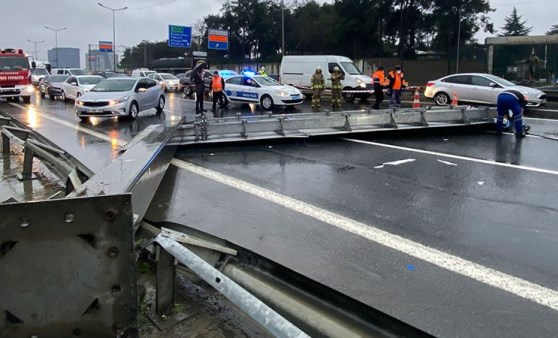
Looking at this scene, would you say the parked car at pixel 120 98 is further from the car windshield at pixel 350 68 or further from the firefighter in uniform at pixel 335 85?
the car windshield at pixel 350 68

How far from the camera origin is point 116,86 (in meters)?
17.2

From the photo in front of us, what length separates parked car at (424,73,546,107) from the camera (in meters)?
17.7

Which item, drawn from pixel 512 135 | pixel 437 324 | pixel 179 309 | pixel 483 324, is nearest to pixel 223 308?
pixel 179 309

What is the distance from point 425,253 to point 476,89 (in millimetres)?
15526

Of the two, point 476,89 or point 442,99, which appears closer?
point 476,89

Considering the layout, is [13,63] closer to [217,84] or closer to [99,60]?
[217,84]

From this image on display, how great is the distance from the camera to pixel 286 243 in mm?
4855

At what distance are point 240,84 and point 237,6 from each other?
5753 centimetres

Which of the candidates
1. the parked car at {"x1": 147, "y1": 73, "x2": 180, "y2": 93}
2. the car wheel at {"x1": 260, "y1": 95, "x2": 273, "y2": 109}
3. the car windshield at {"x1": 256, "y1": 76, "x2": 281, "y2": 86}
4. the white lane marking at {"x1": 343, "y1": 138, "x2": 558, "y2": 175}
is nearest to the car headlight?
the car wheel at {"x1": 260, "y1": 95, "x2": 273, "y2": 109}

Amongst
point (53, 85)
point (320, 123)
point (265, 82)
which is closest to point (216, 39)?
point (53, 85)

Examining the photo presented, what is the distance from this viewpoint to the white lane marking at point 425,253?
3855 millimetres

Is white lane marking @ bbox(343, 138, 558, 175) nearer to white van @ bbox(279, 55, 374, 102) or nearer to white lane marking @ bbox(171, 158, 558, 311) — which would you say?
white lane marking @ bbox(171, 158, 558, 311)

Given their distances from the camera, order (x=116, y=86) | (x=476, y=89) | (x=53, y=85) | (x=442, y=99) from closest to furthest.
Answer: (x=116, y=86) < (x=476, y=89) < (x=442, y=99) < (x=53, y=85)

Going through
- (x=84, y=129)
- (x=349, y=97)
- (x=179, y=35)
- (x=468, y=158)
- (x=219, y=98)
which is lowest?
(x=468, y=158)
